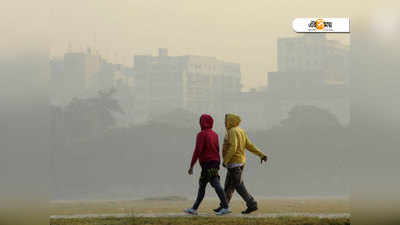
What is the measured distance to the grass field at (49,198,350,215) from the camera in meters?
13.9

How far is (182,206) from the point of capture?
14211mm

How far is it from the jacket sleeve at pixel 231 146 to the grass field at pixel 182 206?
3.51ft

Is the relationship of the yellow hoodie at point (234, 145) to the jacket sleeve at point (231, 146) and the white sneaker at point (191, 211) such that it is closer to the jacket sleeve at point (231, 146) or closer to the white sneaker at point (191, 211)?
the jacket sleeve at point (231, 146)

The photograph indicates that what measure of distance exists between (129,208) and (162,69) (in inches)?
112

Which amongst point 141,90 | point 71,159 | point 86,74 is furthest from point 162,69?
point 71,159

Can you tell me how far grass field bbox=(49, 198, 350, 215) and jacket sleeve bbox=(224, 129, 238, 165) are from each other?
1.07 m

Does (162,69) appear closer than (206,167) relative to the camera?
No

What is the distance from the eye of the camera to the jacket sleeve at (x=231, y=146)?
1297 cm

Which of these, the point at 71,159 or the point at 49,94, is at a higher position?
the point at 49,94

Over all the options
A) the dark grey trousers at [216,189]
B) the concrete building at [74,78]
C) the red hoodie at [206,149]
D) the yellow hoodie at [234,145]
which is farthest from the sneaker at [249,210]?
the concrete building at [74,78]

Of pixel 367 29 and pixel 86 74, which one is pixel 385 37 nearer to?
pixel 367 29

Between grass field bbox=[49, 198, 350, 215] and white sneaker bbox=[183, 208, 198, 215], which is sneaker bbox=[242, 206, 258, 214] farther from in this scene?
white sneaker bbox=[183, 208, 198, 215]

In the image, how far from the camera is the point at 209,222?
12578 mm

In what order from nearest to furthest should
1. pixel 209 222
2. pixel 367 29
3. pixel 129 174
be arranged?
pixel 209 222
pixel 367 29
pixel 129 174
